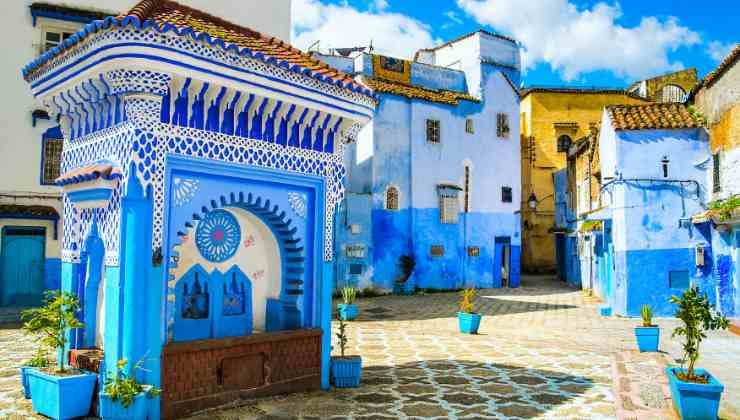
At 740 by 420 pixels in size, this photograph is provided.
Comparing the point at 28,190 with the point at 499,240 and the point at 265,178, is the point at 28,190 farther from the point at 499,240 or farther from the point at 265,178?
the point at 499,240

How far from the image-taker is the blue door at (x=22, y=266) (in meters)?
17.4

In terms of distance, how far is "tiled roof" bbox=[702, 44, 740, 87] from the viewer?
48.8 feet

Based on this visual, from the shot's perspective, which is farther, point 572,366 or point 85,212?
point 572,366

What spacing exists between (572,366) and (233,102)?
24.3 ft

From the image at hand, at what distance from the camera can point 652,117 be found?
58.9ft

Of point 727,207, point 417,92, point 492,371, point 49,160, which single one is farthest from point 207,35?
point 417,92

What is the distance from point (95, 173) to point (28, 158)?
42.1ft

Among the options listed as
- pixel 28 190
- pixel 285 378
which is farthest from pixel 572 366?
pixel 28 190

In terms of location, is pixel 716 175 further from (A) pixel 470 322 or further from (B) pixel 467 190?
(B) pixel 467 190

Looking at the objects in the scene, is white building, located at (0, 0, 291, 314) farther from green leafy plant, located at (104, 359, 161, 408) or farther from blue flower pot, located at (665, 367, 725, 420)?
blue flower pot, located at (665, 367, 725, 420)

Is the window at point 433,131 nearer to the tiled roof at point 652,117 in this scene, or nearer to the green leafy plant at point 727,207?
the tiled roof at point 652,117

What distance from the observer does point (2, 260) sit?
1734cm

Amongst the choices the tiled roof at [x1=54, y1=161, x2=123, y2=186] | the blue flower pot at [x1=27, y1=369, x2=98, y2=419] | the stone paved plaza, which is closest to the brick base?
the stone paved plaza

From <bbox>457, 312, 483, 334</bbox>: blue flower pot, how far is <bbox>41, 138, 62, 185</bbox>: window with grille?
42.0ft
